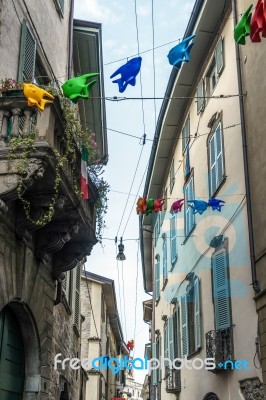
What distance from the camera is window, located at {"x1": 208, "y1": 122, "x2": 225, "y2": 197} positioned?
13.0 m

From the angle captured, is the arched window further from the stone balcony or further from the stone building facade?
the stone balcony

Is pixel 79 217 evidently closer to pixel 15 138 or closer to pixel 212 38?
pixel 15 138

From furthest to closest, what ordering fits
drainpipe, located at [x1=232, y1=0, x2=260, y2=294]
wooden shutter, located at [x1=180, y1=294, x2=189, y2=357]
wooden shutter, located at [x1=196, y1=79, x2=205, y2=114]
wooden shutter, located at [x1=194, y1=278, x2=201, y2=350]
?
1. wooden shutter, located at [x1=196, y1=79, x2=205, y2=114]
2. wooden shutter, located at [x1=180, y1=294, x2=189, y2=357]
3. wooden shutter, located at [x1=194, y1=278, x2=201, y2=350]
4. drainpipe, located at [x1=232, y1=0, x2=260, y2=294]

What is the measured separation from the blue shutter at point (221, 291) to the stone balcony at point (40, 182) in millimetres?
3465

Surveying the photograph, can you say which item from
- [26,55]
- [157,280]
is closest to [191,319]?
[157,280]

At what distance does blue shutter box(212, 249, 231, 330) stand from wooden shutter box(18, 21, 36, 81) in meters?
5.69

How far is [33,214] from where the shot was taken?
25.9ft

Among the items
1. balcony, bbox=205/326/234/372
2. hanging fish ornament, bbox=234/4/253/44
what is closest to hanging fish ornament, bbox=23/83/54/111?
hanging fish ornament, bbox=234/4/253/44

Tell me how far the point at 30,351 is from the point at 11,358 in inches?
23.1

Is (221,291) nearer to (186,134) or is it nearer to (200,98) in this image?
(200,98)

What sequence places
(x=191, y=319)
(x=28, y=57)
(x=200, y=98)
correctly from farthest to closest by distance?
(x=200, y=98)
(x=191, y=319)
(x=28, y=57)

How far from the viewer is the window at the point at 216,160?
13016 mm

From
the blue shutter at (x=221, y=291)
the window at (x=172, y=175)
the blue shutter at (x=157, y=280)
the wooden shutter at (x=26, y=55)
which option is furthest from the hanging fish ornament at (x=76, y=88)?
the blue shutter at (x=157, y=280)

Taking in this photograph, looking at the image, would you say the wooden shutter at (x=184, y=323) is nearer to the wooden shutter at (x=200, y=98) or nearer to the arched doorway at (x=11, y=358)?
the wooden shutter at (x=200, y=98)
